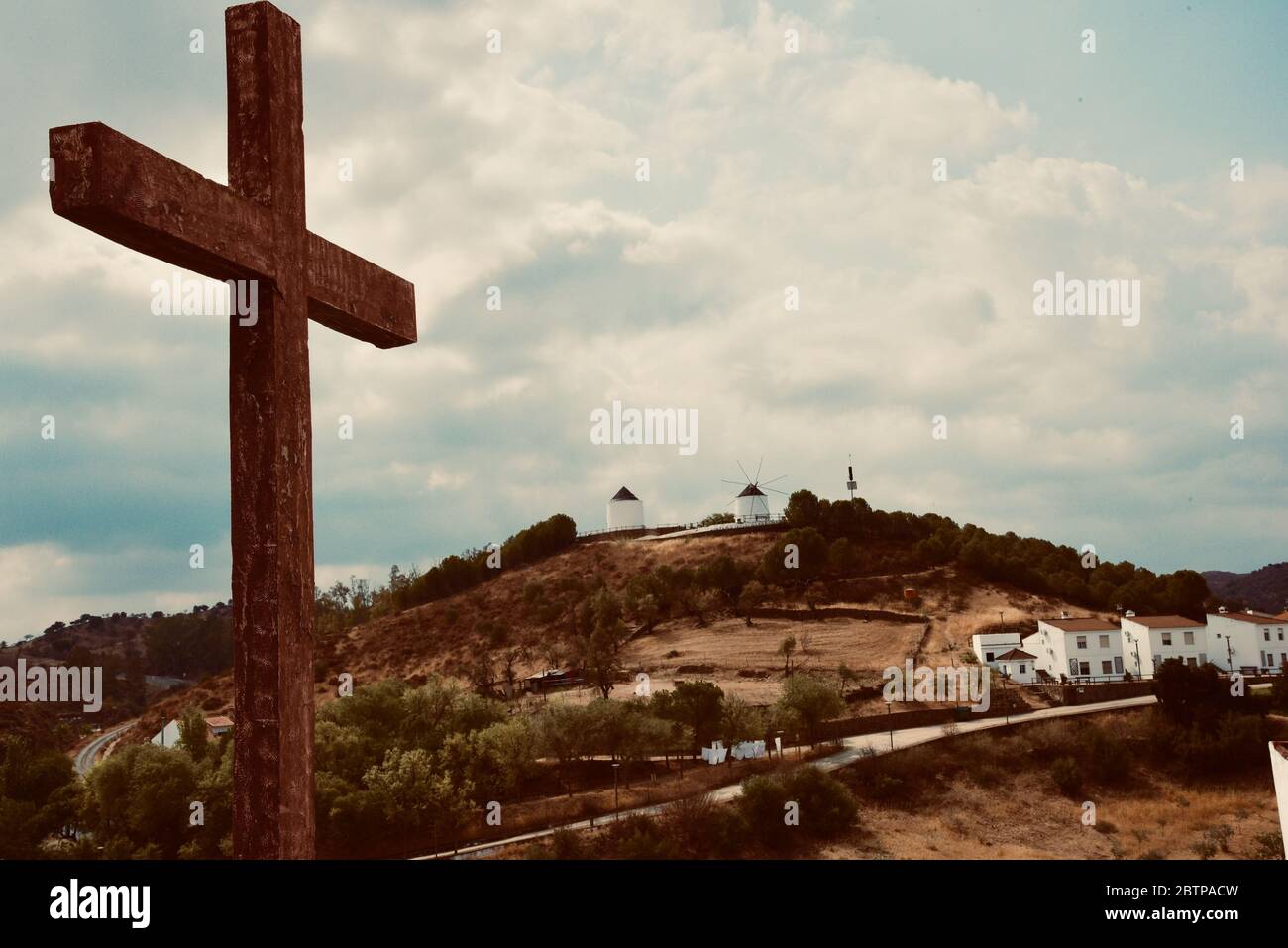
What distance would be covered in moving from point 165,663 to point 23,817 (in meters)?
51.2

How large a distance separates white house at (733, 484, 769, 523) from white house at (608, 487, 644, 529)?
8922 millimetres

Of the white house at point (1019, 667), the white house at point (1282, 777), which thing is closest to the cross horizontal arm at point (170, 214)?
A: the white house at point (1282, 777)

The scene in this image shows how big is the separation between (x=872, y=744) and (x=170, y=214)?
45048 millimetres

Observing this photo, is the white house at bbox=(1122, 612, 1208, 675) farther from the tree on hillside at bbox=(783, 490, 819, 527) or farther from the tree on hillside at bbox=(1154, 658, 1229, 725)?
the tree on hillside at bbox=(783, 490, 819, 527)

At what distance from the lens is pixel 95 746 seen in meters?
59.1

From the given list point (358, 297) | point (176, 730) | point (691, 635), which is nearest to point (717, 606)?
point (691, 635)

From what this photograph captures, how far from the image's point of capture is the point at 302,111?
3.80 metres

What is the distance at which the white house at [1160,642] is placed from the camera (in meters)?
56.3

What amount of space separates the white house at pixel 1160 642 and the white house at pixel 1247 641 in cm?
102

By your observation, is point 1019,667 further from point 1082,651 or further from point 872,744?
point 872,744

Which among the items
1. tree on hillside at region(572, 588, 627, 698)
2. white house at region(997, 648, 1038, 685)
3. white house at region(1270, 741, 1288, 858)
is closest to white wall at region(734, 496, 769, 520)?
tree on hillside at region(572, 588, 627, 698)

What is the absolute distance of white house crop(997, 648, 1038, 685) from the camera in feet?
184

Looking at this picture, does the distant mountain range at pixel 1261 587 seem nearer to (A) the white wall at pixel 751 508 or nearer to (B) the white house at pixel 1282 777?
(A) the white wall at pixel 751 508
